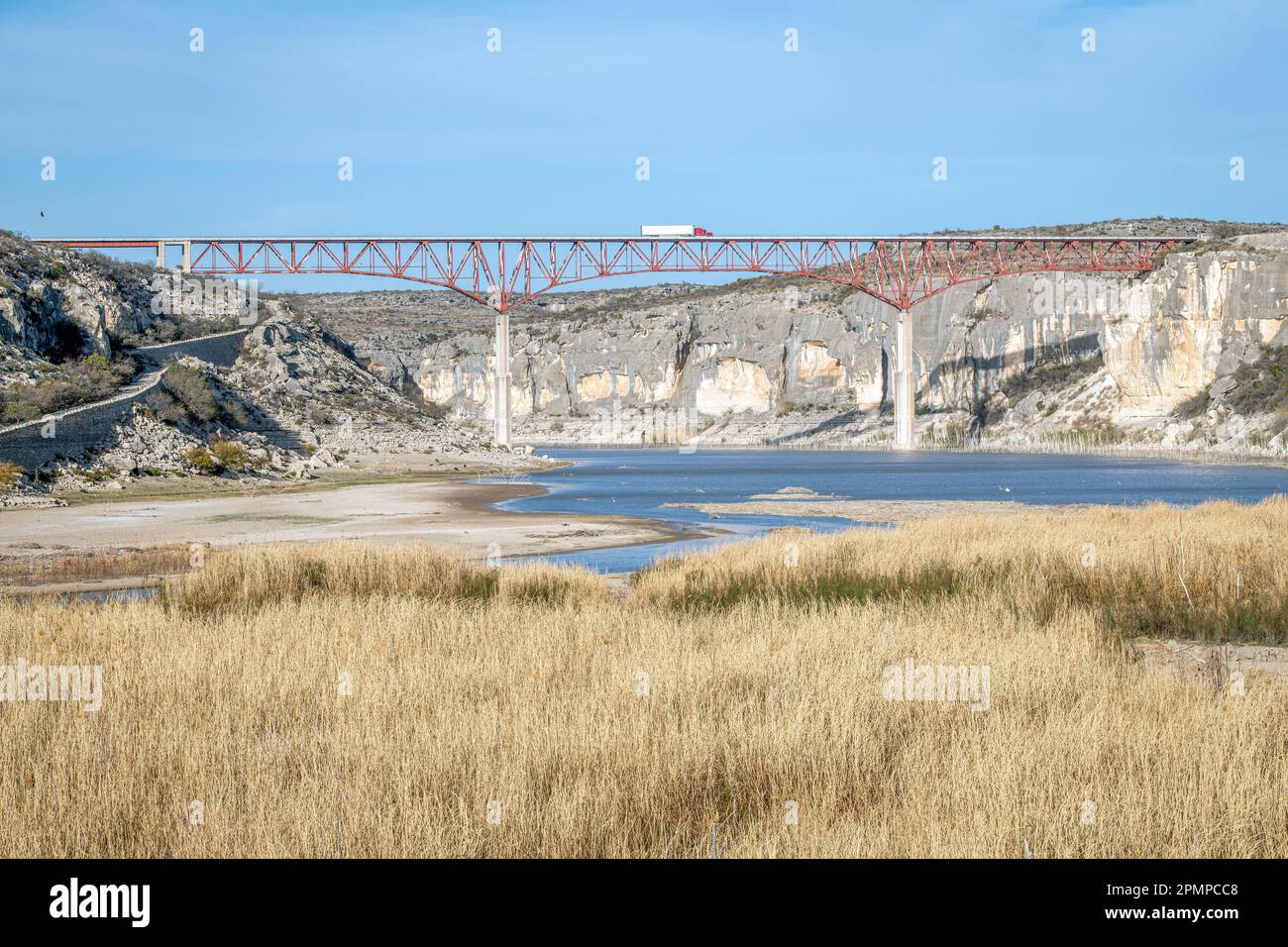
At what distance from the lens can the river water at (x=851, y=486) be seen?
32.9 m

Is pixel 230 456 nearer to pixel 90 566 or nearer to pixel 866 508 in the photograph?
pixel 90 566

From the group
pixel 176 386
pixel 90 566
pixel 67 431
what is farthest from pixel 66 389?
pixel 90 566

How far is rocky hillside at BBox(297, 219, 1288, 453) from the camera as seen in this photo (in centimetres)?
9331

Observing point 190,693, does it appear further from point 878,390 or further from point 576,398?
point 576,398

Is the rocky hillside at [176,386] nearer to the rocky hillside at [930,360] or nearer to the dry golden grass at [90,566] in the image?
the dry golden grass at [90,566]

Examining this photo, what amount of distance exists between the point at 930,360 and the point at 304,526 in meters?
115

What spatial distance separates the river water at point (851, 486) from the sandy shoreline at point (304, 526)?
5.99 ft

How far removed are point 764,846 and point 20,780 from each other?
15.8ft

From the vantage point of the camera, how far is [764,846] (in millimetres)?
6504

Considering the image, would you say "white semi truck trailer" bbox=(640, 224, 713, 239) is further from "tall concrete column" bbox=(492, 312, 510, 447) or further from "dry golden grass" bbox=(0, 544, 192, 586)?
"dry golden grass" bbox=(0, 544, 192, 586)

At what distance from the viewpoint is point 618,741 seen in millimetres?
8109

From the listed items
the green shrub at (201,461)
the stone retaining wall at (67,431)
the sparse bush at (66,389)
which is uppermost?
the sparse bush at (66,389)

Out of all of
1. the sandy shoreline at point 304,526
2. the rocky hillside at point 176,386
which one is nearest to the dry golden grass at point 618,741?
the sandy shoreline at point 304,526
